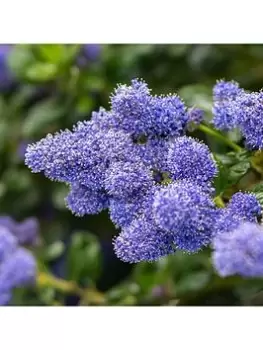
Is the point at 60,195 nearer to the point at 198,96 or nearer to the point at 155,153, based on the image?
the point at 198,96

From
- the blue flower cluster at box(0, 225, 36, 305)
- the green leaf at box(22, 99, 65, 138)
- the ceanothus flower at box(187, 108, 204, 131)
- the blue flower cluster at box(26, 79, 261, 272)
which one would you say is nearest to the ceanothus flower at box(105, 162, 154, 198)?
the blue flower cluster at box(26, 79, 261, 272)

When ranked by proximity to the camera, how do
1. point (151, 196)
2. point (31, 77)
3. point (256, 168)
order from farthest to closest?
point (31, 77), point (256, 168), point (151, 196)

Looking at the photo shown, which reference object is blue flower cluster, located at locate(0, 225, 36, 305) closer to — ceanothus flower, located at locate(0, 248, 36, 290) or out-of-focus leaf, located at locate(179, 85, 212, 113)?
ceanothus flower, located at locate(0, 248, 36, 290)

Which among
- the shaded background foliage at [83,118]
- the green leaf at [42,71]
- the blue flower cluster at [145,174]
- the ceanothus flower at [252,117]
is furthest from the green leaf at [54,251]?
the ceanothus flower at [252,117]

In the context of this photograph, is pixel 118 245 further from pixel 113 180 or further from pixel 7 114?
pixel 7 114

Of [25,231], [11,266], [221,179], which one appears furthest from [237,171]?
[25,231]
